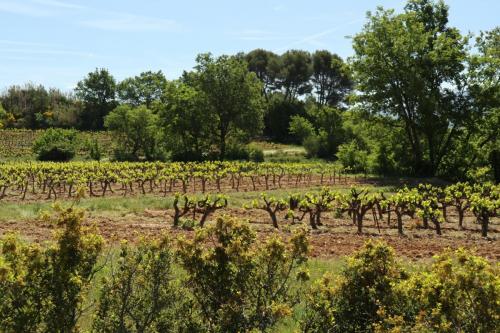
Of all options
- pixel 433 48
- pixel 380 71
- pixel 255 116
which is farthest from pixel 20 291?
pixel 255 116

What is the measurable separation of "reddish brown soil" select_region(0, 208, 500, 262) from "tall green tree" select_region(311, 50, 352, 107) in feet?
256

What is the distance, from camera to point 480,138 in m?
40.5

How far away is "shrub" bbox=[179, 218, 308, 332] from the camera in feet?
21.9

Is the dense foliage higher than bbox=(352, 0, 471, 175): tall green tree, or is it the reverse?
bbox=(352, 0, 471, 175): tall green tree

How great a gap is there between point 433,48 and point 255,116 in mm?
23464

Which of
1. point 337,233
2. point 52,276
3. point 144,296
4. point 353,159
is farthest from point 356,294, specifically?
point 353,159

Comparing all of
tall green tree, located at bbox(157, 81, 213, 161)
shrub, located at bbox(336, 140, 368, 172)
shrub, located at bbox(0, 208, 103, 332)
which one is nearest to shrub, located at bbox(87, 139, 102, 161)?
tall green tree, located at bbox(157, 81, 213, 161)

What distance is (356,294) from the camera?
659 centimetres

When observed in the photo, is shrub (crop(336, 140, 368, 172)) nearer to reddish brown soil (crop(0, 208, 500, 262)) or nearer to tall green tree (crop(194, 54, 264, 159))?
tall green tree (crop(194, 54, 264, 159))

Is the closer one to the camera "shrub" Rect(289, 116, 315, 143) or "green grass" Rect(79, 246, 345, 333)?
"green grass" Rect(79, 246, 345, 333)

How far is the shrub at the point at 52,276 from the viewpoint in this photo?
20.1 feet

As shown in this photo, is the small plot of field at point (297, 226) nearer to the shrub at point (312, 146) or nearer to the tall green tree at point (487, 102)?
the tall green tree at point (487, 102)

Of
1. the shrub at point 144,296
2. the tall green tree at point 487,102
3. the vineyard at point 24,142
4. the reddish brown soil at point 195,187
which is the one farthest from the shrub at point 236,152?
the shrub at point 144,296

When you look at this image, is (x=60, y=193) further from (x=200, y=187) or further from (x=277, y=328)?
(x=277, y=328)
